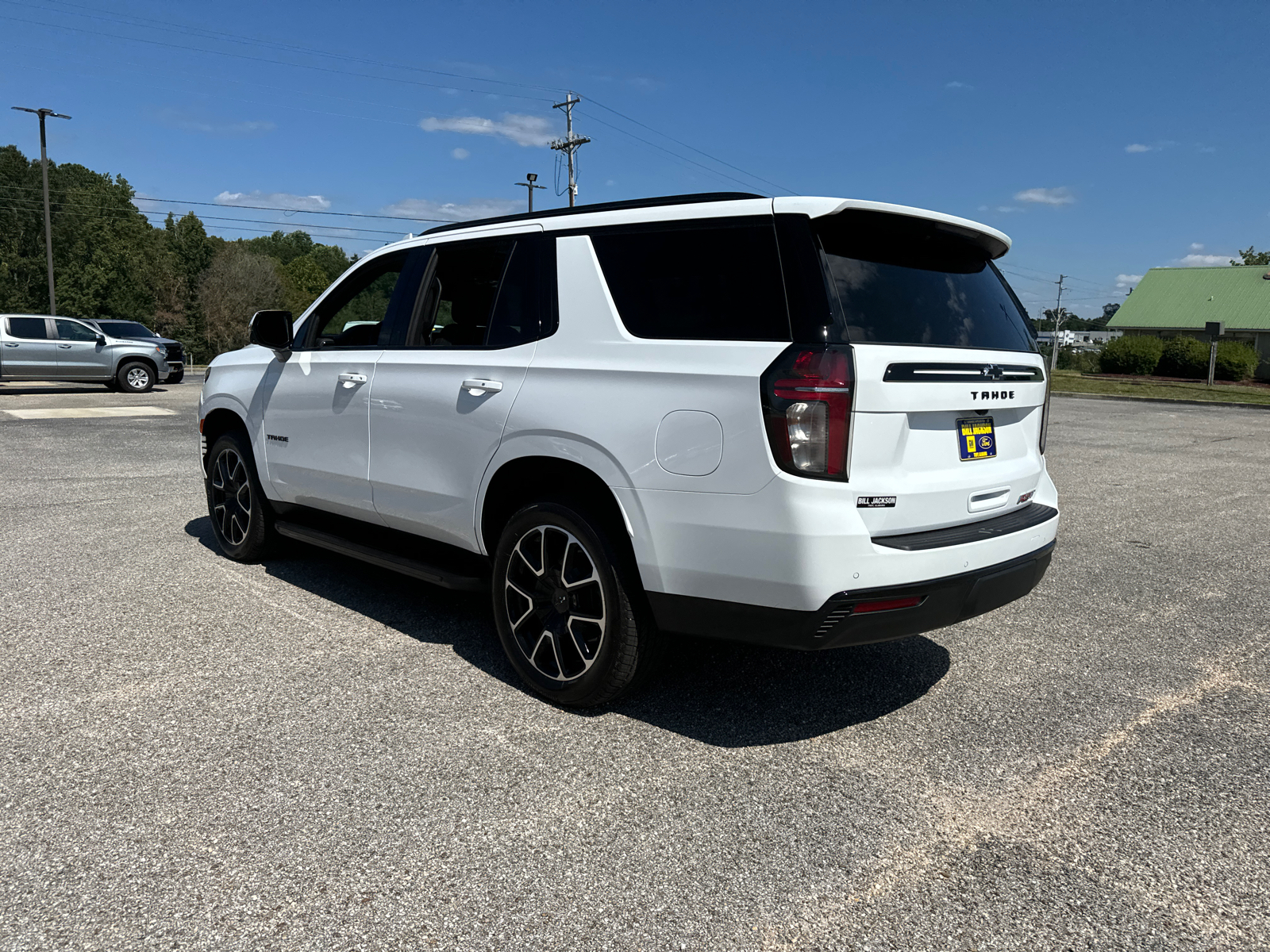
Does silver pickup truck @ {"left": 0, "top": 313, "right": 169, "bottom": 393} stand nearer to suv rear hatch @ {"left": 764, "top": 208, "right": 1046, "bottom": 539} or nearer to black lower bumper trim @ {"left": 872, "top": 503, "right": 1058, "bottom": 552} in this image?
suv rear hatch @ {"left": 764, "top": 208, "right": 1046, "bottom": 539}

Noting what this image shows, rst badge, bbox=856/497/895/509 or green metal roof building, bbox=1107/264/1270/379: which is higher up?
green metal roof building, bbox=1107/264/1270/379

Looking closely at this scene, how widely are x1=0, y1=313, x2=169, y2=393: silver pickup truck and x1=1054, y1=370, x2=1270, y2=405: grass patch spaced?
93.6ft

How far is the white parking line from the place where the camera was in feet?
55.0

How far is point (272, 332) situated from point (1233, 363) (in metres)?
48.7

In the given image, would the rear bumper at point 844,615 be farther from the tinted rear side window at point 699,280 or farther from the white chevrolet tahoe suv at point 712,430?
the tinted rear side window at point 699,280

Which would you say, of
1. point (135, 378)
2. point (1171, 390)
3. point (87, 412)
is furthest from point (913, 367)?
point (1171, 390)

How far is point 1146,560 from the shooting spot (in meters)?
6.67

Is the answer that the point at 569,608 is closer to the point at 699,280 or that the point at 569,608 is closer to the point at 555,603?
the point at 555,603

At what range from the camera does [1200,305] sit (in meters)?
62.0

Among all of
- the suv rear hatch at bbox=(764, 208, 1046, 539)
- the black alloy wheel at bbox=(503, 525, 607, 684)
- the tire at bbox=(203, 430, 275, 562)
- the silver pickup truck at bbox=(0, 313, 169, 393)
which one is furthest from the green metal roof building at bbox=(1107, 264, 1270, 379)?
the black alloy wheel at bbox=(503, 525, 607, 684)

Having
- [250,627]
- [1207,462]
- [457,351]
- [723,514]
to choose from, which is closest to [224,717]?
[250,627]

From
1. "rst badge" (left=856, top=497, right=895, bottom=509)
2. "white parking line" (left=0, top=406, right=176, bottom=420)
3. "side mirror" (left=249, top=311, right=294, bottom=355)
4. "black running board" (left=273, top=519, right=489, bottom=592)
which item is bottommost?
"white parking line" (left=0, top=406, right=176, bottom=420)

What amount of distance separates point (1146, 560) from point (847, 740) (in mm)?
4213

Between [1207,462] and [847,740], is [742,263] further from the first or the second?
[1207,462]
